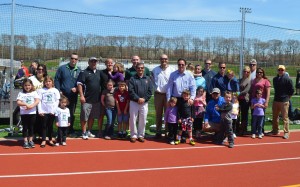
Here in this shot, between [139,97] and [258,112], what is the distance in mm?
3489

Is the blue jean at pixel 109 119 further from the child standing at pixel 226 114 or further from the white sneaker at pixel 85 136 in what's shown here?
the child standing at pixel 226 114

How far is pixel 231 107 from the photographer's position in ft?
30.2

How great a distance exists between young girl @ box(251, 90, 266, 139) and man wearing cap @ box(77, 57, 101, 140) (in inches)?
168

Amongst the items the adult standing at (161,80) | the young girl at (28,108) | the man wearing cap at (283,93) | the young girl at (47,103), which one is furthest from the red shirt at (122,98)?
the man wearing cap at (283,93)

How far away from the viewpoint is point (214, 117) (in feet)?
31.0

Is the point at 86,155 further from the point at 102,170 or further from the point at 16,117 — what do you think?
the point at 16,117

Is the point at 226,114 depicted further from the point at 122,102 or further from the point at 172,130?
the point at 122,102

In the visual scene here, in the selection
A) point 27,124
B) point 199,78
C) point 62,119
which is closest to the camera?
point 27,124

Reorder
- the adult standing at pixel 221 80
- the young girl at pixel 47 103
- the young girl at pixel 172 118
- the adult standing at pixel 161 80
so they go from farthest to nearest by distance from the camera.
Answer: the adult standing at pixel 221 80, the adult standing at pixel 161 80, the young girl at pixel 172 118, the young girl at pixel 47 103

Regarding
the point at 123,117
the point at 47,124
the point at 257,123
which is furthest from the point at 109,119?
the point at 257,123

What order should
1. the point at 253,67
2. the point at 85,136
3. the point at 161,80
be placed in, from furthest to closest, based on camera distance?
1. the point at 253,67
2. the point at 161,80
3. the point at 85,136

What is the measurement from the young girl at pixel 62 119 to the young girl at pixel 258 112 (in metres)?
5.05

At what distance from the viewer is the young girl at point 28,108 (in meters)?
8.02

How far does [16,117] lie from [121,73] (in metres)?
3.69
